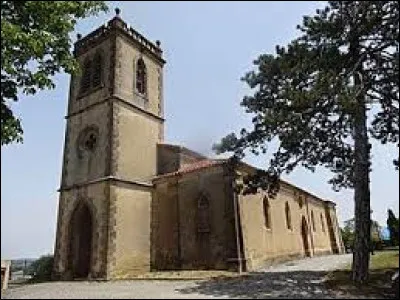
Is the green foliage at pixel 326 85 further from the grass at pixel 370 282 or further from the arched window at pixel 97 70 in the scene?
the arched window at pixel 97 70

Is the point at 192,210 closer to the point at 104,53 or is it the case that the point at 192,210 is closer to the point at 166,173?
the point at 166,173

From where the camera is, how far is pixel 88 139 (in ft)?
87.4

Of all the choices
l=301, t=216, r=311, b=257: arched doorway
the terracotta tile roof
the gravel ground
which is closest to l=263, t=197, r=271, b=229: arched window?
the terracotta tile roof

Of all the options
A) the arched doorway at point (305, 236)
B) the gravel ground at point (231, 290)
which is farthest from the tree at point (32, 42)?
the arched doorway at point (305, 236)

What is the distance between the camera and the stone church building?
76.0ft

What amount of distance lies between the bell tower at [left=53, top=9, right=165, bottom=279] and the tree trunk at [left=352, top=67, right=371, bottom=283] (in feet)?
40.9

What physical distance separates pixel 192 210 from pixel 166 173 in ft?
13.1

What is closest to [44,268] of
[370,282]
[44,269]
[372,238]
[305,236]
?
[44,269]

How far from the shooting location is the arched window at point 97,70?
89.9 feet

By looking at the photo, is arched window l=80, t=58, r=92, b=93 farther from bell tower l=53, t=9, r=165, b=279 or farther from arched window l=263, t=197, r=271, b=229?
arched window l=263, t=197, r=271, b=229

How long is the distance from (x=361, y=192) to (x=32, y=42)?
45.3 ft

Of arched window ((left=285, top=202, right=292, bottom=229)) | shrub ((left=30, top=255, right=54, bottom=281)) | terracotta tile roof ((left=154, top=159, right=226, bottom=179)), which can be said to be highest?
terracotta tile roof ((left=154, top=159, right=226, bottom=179))

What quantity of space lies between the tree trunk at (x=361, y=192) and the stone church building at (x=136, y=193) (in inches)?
268

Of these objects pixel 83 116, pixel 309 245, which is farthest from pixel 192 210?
pixel 309 245
